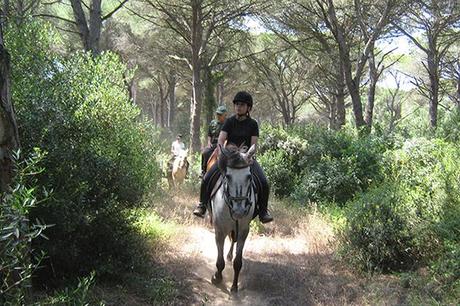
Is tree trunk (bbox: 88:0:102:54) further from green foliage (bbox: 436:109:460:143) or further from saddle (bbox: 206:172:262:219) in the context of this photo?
green foliage (bbox: 436:109:460:143)

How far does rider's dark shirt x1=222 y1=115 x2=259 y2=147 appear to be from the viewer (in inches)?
259

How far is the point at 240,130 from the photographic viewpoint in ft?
21.6

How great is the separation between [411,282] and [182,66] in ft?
69.0

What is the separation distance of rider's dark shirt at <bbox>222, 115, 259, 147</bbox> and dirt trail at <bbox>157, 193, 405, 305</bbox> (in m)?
2.18

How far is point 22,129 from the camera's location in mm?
4664

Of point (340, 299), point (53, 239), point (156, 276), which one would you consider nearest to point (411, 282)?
point (340, 299)

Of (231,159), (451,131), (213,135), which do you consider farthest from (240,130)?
(451,131)

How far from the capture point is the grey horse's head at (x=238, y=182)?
551 centimetres

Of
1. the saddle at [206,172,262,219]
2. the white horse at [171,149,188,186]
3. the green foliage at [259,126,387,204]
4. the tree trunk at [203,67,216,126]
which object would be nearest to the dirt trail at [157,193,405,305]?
the saddle at [206,172,262,219]

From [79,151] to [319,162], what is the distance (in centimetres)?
829

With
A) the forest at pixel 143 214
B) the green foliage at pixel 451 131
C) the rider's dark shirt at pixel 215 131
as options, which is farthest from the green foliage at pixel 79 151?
the green foliage at pixel 451 131

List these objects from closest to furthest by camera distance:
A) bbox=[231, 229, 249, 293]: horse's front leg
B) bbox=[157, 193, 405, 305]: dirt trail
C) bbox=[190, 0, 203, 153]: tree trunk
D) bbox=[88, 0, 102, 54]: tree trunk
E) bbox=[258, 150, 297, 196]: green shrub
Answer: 1. bbox=[157, 193, 405, 305]: dirt trail
2. bbox=[231, 229, 249, 293]: horse's front leg
3. bbox=[88, 0, 102, 54]: tree trunk
4. bbox=[258, 150, 297, 196]: green shrub
5. bbox=[190, 0, 203, 153]: tree trunk

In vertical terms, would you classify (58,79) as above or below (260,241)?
above

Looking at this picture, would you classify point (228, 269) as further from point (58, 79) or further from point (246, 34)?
point (246, 34)
